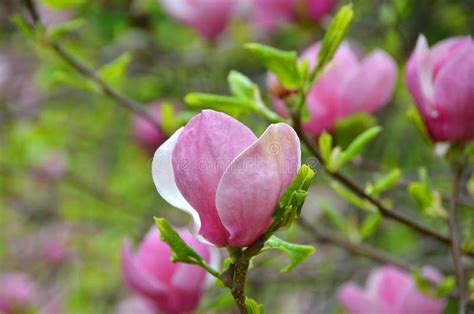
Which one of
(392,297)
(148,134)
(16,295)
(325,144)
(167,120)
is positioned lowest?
(16,295)

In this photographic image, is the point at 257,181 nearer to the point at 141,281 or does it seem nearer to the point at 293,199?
the point at 293,199

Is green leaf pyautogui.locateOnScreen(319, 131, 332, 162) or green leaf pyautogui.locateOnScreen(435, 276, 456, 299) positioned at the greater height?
green leaf pyautogui.locateOnScreen(319, 131, 332, 162)

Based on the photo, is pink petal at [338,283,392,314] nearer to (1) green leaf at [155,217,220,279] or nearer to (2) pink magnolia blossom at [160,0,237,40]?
(1) green leaf at [155,217,220,279]

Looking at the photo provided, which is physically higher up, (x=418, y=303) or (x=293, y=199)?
(x=293, y=199)

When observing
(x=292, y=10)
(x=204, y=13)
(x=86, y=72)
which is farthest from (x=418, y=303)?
(x=204, y=13)

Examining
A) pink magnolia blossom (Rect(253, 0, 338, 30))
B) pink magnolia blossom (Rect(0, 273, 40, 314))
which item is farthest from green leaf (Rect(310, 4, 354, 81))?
pink magnolia blossom (Rect(0, 273, 40, 314))

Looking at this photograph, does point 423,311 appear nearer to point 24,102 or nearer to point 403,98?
point 403,98
